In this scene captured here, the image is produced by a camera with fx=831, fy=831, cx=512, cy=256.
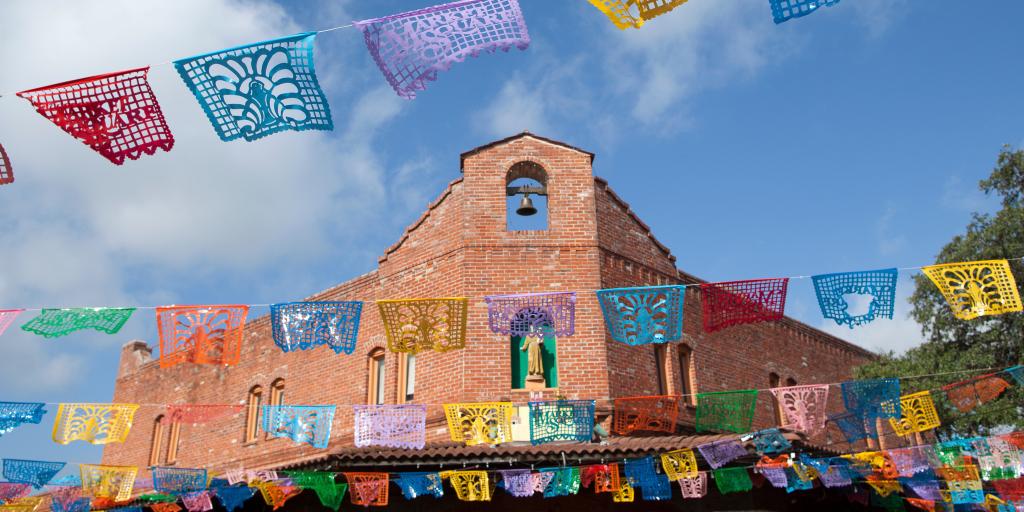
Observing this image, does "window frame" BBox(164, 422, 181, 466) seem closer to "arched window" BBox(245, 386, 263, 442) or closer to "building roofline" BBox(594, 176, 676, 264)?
"arched window" BBox(245, 386, 263, 442)

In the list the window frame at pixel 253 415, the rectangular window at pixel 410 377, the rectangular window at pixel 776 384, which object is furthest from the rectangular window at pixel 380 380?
the rectangular window at pixel 776 384

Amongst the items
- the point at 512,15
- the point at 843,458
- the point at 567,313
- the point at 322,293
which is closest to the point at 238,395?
the point at 322,293

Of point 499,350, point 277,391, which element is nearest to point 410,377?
point 499,350

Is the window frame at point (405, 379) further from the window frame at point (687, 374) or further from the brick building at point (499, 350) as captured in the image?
the window frame at point (687, 374)

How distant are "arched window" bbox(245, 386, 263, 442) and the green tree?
13127mm

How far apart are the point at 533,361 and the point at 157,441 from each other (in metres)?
11.2

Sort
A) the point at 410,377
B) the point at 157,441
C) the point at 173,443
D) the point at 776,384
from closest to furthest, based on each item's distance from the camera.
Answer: the point at 410,377 → the point at 776,384 → the point at 173,443 → the point at 157,441

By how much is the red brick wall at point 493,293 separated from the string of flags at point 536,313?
318cm

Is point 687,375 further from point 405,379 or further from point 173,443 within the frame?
point 173,443

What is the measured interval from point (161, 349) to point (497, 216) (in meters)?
6.29

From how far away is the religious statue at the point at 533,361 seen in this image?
13.0 m

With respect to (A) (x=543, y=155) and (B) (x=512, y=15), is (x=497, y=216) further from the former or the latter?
(B) (x=512, y=15)

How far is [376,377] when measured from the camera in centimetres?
1488

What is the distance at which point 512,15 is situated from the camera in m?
6.05
